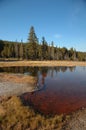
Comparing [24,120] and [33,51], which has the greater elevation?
[33,51]

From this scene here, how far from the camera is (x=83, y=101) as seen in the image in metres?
16.0

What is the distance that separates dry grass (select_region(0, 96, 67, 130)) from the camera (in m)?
9.88

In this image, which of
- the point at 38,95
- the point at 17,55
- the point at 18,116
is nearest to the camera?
the point at 18,116

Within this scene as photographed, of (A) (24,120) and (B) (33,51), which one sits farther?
(B) (33,51)

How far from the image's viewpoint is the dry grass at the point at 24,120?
9.88 metres

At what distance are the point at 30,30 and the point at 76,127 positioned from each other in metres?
68.1

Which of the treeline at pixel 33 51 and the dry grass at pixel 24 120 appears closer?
the dry grass at pixel 24 120

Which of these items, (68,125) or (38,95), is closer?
(68,125)

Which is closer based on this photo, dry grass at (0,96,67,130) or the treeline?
dry grass at (0,96,67,130)

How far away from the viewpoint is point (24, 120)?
10.6m

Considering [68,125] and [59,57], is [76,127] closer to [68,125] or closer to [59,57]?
[68,125]

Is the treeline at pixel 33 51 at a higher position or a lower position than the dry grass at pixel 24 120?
higher

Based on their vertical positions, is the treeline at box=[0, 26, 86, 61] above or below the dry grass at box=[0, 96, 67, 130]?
above

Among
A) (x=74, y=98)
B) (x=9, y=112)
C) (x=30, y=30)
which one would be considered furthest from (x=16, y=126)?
(x=30, y=30)
